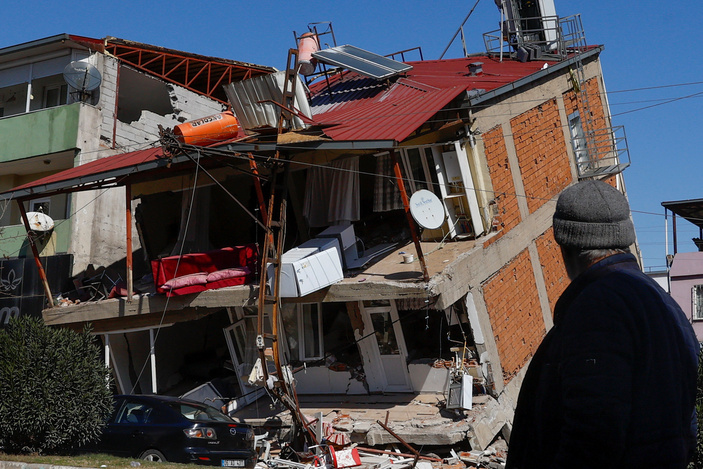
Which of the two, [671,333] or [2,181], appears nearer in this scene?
[671,333]

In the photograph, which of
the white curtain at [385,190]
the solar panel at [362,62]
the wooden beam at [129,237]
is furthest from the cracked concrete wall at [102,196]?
the white curtain at [385,190]

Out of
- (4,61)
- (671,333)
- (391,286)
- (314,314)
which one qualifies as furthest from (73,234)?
(671,333)

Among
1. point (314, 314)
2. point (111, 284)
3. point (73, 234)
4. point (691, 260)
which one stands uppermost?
point (73, 234)

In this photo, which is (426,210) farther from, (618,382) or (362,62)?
(618,382)

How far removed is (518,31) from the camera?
76.4 ft

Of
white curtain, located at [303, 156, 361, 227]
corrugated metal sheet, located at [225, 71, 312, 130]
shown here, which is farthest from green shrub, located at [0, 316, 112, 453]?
white curtain, located at [303, 156, 361, 227]

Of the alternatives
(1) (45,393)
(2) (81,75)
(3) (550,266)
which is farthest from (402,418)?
(2) (81,75)

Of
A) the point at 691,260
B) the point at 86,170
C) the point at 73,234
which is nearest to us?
the point at 86,170

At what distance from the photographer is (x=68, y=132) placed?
69.4 ft

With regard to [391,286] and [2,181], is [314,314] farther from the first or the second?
[2,181]

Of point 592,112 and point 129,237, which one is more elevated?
point 592,112

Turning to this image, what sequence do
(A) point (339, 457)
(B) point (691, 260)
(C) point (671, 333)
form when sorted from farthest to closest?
1. (B) point (691, 260)
2. (A) point (339, 457)
3. (C) point (671, 333)

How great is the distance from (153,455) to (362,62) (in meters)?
11.1

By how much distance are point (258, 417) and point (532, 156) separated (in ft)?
Answer: 30.5
